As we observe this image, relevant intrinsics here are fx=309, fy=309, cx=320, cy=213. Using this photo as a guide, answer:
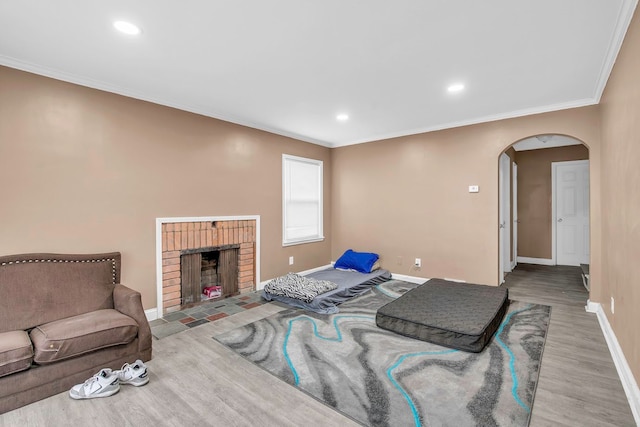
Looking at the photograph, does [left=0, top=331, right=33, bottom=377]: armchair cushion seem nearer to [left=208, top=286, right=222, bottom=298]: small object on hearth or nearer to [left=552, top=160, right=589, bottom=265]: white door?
[left=208, top=286, right=222, bottom=298]: small object on hearth

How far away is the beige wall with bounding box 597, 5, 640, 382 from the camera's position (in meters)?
1.94

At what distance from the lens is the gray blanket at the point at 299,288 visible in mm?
3815

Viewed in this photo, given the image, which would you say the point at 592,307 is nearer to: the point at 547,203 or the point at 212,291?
the point at 547,203

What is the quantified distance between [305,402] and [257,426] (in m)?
0.34

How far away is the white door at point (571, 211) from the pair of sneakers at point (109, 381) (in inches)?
294

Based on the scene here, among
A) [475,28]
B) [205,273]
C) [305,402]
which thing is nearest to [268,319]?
[205,273]

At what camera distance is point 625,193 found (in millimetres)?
2234

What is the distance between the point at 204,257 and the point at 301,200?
6.54 ft

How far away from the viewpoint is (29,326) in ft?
7.68

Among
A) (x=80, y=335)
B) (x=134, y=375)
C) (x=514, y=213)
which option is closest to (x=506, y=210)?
(x=514, y=213)

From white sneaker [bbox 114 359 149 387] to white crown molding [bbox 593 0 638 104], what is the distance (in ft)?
13.1

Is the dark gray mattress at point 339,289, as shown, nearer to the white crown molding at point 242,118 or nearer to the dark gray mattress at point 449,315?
the dark gray mattress at point 449,315

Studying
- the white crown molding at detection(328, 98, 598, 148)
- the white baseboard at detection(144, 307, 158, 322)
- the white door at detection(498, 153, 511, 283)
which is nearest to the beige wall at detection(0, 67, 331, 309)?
the white baseboard at detection(144, 307, 158, 322)

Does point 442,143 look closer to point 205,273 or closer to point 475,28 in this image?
point 475,28
